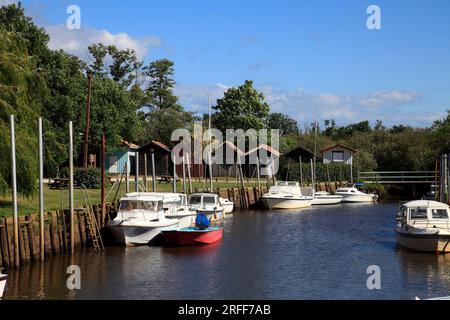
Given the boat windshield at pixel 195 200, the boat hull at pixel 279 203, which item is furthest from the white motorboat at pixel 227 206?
the boat windshield at pixel 195 200

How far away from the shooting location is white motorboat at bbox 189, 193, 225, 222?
51.3 meters

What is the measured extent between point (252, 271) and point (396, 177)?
6549cm

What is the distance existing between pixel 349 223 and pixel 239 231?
11.6m

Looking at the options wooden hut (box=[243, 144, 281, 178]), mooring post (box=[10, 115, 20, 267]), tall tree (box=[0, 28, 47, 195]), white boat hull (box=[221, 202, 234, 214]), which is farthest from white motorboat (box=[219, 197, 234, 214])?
mooring post (box=[10, 115, 20, 267])

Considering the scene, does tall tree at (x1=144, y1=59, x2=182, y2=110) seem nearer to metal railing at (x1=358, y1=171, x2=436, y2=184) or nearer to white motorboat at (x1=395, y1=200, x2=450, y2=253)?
metal railing at (x1=358, y1=171, x2=436, y2=184)

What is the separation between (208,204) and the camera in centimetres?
5228

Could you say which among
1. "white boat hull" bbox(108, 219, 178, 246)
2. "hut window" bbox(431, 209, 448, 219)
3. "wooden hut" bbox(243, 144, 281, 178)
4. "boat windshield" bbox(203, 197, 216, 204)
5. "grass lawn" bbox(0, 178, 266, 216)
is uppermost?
"wooden hut" bbox(243, 144, 281, 178)

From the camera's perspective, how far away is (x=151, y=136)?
9925 cm

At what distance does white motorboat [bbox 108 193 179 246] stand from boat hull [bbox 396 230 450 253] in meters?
14.0

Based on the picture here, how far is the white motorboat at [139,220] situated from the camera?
38.2 meters

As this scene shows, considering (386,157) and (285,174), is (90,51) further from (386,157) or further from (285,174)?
(386,157)

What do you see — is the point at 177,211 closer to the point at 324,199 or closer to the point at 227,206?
the point at 227,206

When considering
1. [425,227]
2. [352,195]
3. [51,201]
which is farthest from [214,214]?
[352,195]
